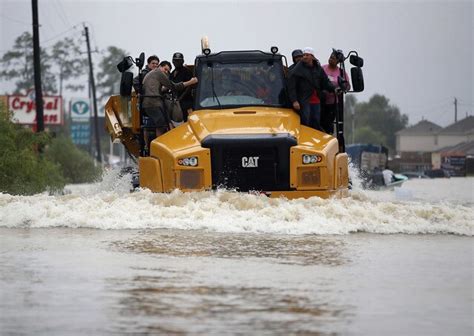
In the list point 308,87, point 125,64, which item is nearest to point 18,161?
point 125,64

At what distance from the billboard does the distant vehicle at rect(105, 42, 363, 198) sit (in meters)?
58.1

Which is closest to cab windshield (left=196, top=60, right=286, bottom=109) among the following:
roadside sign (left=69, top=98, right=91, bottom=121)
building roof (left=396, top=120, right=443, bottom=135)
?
roadside sign (left=69, top=98, right=91, bottom=121)

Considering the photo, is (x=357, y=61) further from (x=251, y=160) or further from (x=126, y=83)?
(x=126, y=83)

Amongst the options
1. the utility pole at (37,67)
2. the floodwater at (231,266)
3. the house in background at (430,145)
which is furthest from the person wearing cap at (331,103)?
the house in background at (430,145)

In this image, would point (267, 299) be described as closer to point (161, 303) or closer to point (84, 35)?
point (161, 303)

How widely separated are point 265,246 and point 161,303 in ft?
15.0

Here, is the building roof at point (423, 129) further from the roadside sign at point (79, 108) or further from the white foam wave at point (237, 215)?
the white foam wave at point (237, 215)

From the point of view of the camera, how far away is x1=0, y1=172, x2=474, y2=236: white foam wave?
53.9 feet

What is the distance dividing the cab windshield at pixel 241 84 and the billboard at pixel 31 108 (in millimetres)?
58105

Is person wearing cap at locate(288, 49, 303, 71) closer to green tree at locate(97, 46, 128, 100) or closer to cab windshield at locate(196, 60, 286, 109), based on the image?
cab windshield at locate(196, 60, 286, 109)

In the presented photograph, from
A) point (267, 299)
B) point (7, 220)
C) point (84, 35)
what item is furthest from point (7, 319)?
point (84, 35)

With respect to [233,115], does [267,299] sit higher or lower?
lower

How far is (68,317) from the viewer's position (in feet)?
30.1

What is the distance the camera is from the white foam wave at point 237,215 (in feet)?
53.9
